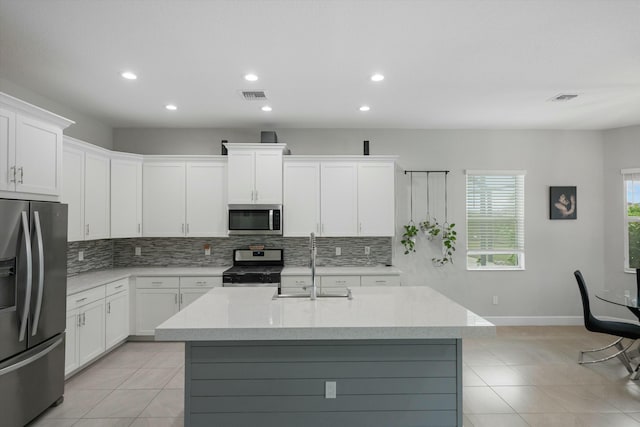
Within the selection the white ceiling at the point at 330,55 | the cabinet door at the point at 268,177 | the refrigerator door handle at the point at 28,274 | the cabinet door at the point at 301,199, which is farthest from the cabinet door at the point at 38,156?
the cabinet door at the point at 301,199

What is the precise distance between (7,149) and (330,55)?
234cm

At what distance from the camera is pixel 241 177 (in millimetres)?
4727

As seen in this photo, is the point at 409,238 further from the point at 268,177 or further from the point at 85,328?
the point at 85,328

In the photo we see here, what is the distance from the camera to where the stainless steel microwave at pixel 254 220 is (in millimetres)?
4691

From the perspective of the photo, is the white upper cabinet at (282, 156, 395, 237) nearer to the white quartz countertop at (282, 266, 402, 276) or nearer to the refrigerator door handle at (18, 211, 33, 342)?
the white quartz countertop at (282, 266, 402, 276)

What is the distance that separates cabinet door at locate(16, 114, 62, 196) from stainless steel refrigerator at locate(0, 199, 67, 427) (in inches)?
6.7

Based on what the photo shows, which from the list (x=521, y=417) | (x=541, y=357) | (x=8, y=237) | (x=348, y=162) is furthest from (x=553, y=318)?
(x=8, y=237)

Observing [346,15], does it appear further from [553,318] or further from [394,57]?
[553,318]

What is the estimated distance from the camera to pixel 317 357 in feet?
7.56

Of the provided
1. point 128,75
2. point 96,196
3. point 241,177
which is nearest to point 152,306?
point 96,196

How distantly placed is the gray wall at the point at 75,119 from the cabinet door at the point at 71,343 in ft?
6.86

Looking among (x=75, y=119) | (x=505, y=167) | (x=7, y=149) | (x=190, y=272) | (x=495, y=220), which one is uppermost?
(x=75, y=119)

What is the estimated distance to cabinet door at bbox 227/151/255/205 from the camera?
15.5 ft

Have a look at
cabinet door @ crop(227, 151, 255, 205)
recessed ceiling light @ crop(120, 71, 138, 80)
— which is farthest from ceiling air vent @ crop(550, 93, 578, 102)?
recessed ceiling light @ crop(120, 71, 138, 80)
